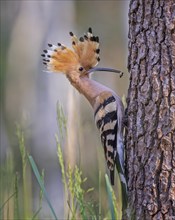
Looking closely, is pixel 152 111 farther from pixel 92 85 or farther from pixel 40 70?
pixel 40 70

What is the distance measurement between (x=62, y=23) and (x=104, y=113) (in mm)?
6623

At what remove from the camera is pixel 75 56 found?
9.70 feet

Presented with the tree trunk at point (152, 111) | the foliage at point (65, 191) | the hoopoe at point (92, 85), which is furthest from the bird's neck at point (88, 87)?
the tree trunk at point (152, 111)

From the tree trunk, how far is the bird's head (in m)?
0.55

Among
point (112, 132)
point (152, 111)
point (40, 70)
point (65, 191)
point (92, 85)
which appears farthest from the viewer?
point (40, 70)

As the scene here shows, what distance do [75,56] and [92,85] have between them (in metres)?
0.14

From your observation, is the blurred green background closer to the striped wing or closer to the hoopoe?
the hoopoe

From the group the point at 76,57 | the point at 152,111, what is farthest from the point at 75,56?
the point at 152,111

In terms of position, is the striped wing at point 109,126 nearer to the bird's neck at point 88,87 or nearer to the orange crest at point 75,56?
the bird's neck at point 88,87

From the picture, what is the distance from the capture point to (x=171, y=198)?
2.21 meters

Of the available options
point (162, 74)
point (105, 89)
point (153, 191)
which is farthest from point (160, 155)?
point (105, 89)

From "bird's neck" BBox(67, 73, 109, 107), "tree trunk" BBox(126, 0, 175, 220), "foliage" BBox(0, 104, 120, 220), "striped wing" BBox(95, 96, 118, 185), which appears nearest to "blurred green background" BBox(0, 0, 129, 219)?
"bird's neck" BBox(67, 73, 109, 107)

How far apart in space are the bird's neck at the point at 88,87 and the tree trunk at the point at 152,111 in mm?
555

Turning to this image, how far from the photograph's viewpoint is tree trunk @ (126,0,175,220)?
222 centimetres
